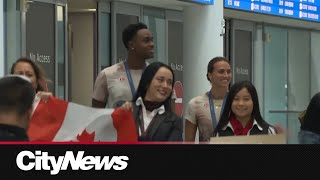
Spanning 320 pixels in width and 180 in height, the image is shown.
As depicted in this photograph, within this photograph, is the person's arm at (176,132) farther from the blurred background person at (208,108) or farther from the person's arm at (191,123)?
the person's arm at (191,123)

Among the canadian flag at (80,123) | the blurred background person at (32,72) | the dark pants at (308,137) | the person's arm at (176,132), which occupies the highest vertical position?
the blurred background person at (32,72)

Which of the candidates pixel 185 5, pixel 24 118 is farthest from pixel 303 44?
pixel 24 118

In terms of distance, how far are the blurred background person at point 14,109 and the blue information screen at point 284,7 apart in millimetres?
14089

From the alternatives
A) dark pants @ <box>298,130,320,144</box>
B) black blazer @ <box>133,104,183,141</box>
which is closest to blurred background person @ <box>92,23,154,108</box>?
black blazer @ <box>133,104,183,141</box>

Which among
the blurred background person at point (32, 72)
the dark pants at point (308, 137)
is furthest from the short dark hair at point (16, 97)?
the dark pants at point (308, 137)

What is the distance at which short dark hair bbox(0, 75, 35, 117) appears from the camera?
403 cm

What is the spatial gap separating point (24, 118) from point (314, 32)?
2052 cm

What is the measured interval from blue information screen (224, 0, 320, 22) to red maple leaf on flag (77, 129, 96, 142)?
520 inches

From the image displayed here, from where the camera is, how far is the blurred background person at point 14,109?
3.96m

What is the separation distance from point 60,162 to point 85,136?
4.24 ft

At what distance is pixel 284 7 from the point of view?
→ 20344mm

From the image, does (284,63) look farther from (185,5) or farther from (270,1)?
(185,5)

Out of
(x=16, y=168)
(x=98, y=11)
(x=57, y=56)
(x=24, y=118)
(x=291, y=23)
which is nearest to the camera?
(x=16, y=168)

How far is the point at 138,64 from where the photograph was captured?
7047 millimetres
